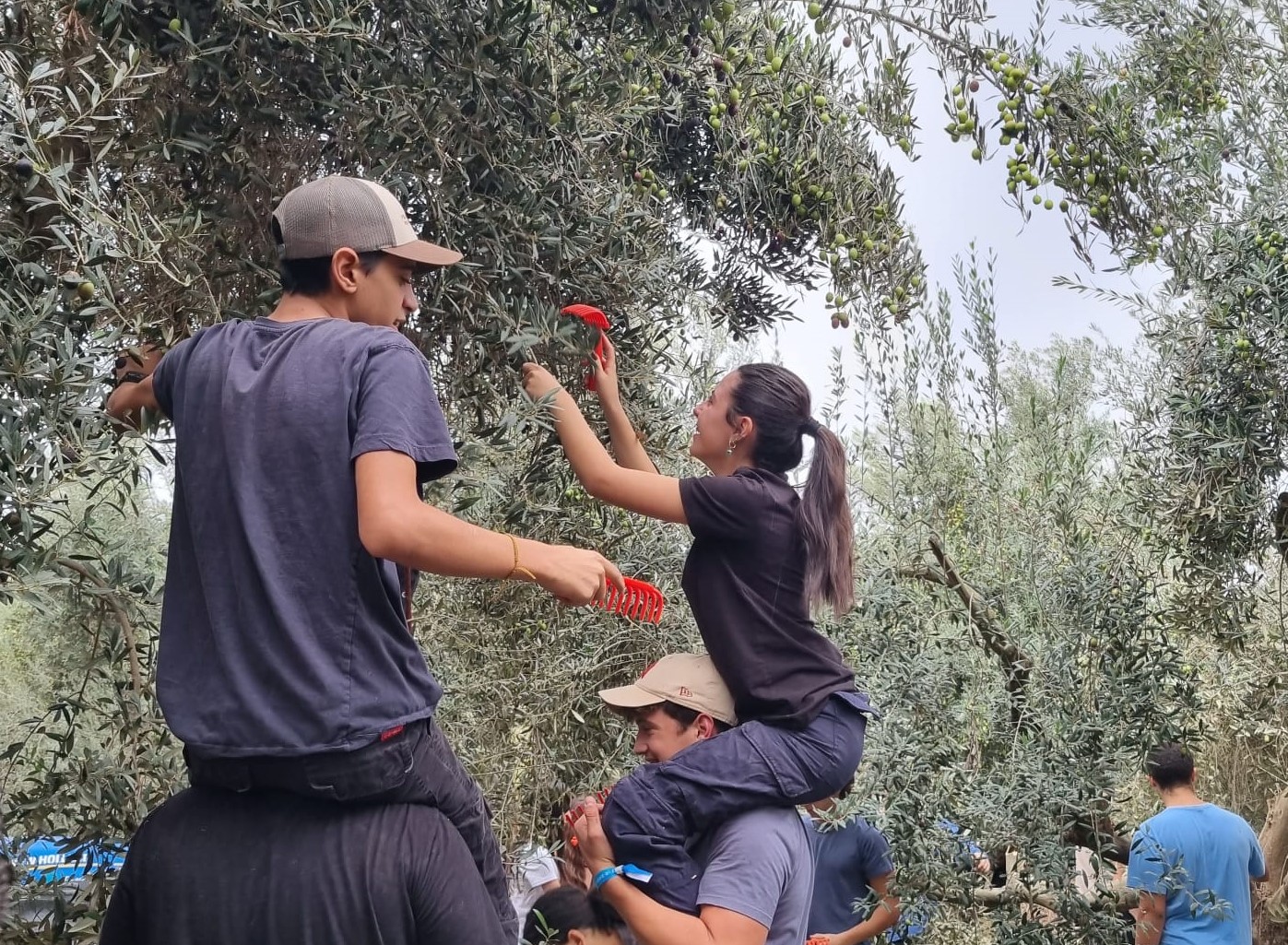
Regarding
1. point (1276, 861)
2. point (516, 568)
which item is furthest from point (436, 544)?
point (1276, 861)

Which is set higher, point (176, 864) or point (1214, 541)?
point (1214, 541)

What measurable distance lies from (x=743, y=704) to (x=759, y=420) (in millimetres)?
760

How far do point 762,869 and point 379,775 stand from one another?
1364mm

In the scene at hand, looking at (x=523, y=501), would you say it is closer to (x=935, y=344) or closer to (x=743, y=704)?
(x=743, y=704)

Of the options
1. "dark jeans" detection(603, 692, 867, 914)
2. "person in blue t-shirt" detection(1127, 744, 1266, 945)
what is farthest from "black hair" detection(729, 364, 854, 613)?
"person in blue t-shirt" detection(1127, 744, 1266, 945)

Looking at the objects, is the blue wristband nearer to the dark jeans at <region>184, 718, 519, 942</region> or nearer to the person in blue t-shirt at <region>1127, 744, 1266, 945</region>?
the dark jeans at <region>184, 718, 519, 942</region>

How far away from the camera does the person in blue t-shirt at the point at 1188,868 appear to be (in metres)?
5.24

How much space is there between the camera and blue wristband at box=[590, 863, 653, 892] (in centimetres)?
302

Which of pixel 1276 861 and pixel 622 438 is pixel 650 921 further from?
pixel 1276 861

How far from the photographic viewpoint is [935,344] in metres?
6.05

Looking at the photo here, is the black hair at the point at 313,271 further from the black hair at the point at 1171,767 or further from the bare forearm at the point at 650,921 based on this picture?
the black hair at the point at 1171,767

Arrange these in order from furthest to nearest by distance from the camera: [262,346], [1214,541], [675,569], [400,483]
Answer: [1214,541] → [675,569] → [262,346] → [400,483]

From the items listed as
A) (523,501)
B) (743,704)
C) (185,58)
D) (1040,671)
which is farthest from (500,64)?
(1040,671)

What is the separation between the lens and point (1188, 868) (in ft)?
18.6
